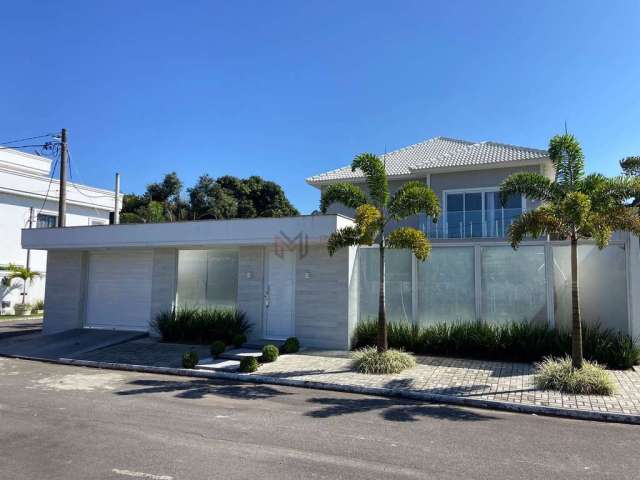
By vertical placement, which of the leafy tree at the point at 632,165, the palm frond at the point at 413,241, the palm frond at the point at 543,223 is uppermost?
the leafy tree at the point at 632,165

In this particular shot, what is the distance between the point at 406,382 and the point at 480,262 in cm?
434

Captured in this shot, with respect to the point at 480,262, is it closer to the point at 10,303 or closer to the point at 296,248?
the point at 296,248

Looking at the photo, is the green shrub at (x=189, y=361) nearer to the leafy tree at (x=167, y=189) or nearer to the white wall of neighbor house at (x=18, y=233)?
the white wall of neighbor house at (x=18, y=233)

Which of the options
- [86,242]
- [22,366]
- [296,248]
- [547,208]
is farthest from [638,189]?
[86,242]

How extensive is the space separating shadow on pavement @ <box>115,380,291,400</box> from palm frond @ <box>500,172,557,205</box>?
5791 millimetres

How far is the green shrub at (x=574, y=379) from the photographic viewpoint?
8.01 metres

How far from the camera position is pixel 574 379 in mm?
8180

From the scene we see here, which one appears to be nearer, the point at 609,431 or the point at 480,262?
the point at 609,431

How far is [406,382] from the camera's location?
29.2 feet

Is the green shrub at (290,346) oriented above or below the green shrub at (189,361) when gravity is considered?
above

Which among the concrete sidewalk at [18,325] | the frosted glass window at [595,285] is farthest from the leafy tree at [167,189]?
the frosted glass window at [595,285]

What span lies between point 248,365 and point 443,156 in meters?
16.1

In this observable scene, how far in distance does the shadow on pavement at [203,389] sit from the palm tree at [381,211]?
2959mm

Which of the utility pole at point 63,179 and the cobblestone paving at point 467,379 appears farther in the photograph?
the utility pole at point 63,179
